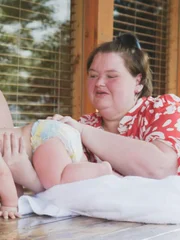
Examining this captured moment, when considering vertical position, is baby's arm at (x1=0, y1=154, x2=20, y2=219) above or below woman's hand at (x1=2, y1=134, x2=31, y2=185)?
below

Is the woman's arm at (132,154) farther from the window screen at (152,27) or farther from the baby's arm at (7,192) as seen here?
the window screen at (152,27)

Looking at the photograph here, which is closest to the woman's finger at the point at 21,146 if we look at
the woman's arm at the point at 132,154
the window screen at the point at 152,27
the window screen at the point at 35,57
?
the woman's arm at the point at 132,154

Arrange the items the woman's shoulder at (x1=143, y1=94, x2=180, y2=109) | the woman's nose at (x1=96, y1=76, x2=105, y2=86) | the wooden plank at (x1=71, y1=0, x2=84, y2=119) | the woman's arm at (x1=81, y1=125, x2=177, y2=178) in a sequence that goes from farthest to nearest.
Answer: the wooden plank at (x1=71, y1=0, x2=84, y2=119) → the woman's nose at (x1=96, y1=76, x2=105, y2=86) → the woman's shoulder at (x1=143, y1=94, x2=180, y2=109) → the woman's arm at (x1=81, y1=125, x2=177, y2=178)

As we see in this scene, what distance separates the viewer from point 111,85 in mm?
1979

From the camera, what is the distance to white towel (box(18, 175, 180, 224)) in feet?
4.20

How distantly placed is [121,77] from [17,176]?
77 centimetres

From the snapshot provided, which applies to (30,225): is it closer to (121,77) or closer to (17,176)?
(17,176)

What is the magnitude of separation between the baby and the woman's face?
43 cm

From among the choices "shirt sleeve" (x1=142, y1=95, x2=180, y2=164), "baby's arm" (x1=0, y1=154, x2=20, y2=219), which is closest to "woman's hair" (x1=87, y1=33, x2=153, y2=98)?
"shirt sleeve" (x1=142, y1=95, x2=180, y2=164)

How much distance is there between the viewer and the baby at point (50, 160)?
4.33ft

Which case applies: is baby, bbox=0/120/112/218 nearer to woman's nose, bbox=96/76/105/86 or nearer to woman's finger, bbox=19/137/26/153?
woman's finger, bbox=19/137/26/153

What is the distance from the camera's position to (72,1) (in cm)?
404

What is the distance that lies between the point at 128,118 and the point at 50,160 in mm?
649

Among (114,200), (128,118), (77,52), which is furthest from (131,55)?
(77,52)
